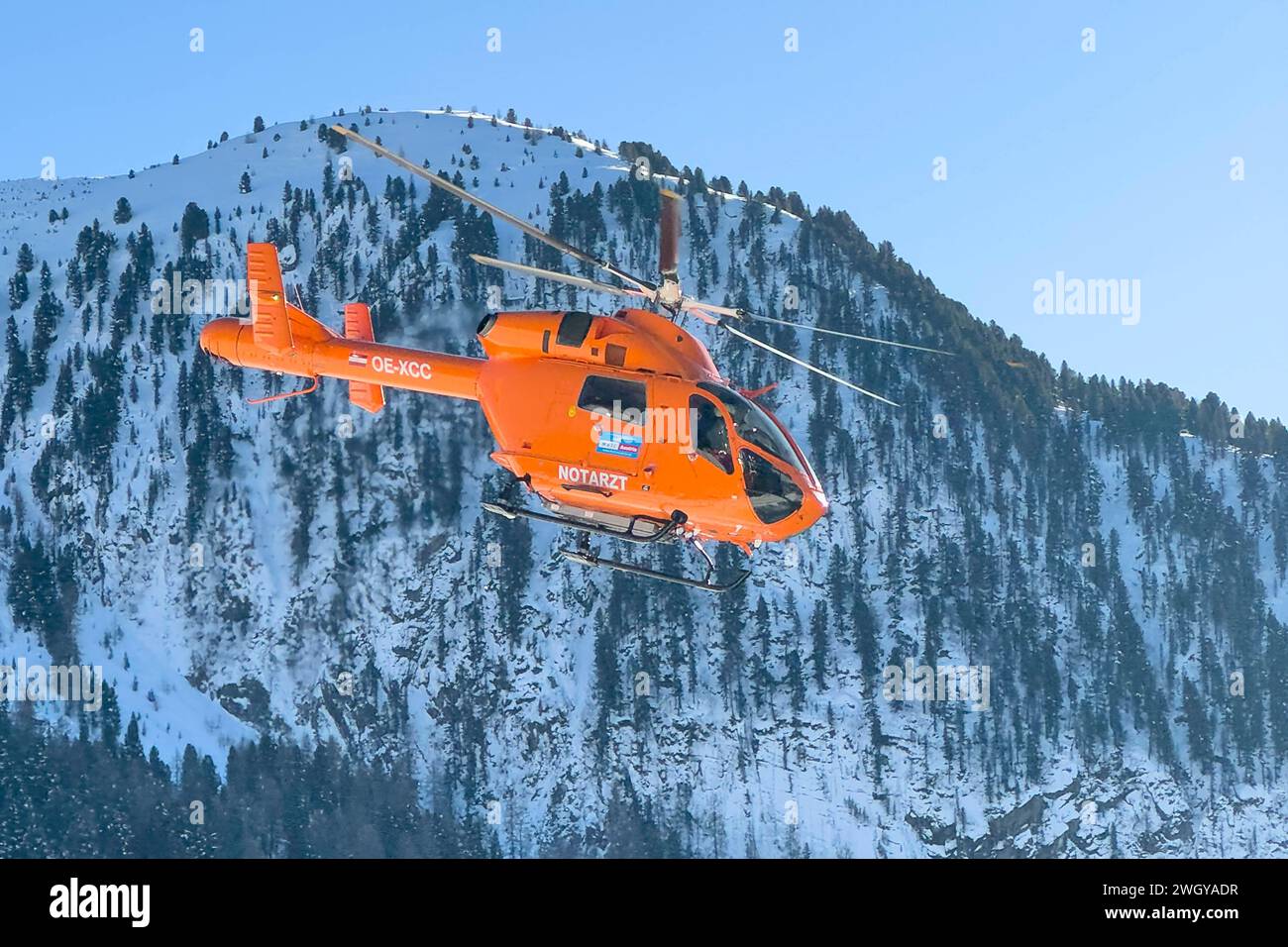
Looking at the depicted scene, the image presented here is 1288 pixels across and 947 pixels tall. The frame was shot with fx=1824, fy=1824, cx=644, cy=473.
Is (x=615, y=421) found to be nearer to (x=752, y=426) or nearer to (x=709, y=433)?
(x=709, y=433)

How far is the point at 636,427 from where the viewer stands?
39.9 metres

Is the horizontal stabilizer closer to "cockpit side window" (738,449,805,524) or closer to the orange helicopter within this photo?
the orange helicopter

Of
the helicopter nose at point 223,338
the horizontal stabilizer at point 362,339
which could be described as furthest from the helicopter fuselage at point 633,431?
the helicopter nose at point 223,338

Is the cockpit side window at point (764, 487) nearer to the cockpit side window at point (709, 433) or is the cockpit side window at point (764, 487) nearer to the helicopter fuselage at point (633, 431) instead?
the helicopter fuselage at point (633, 431)

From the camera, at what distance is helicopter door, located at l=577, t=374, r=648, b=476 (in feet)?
131

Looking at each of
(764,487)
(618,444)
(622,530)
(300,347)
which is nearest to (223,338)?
(300,347)

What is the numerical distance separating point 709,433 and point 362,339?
11709mm

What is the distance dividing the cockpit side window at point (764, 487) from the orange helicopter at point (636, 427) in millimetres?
21

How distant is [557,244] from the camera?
1512 inches

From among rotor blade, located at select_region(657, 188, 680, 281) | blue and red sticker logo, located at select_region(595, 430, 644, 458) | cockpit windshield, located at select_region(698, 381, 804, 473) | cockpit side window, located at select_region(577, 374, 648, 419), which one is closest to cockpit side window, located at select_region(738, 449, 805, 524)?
cockpit windshield, located at select_region(698, 381, 804, 473)
